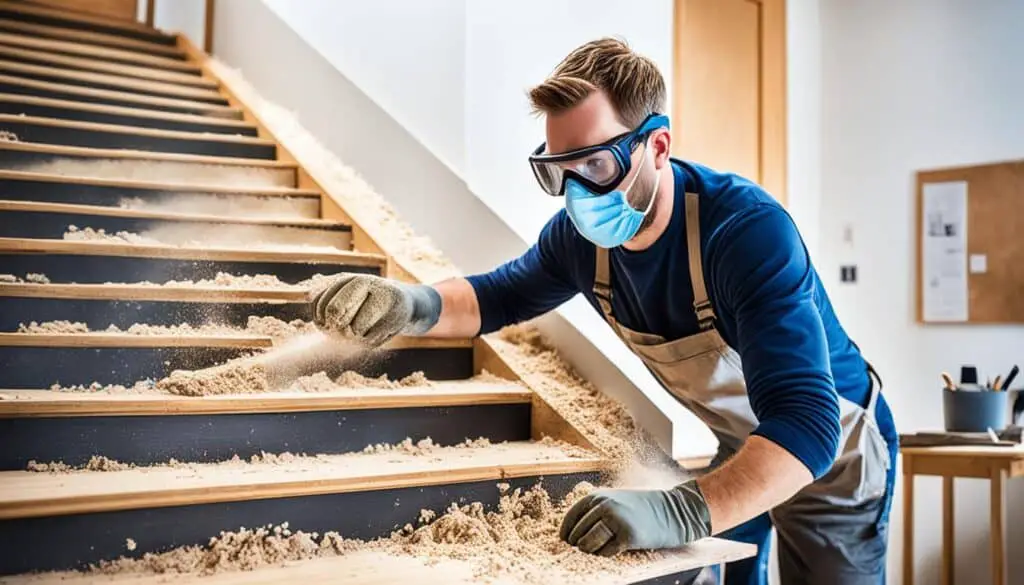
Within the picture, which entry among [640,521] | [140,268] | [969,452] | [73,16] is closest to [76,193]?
[140,268]

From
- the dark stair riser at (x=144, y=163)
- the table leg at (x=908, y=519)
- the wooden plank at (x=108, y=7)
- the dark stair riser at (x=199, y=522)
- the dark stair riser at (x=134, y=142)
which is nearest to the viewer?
the dark stair riser at (x=199, y=522)

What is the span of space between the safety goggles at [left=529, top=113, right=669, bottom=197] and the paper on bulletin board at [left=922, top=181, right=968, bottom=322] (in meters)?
2.64

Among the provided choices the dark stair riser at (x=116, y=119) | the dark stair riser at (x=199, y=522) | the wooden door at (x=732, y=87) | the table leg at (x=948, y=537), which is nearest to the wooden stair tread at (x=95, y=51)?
Result: the dark stair riser at (x=116, y=119)

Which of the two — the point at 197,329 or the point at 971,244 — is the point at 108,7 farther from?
the point at 971,244

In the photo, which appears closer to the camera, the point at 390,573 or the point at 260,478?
the point at 390,573

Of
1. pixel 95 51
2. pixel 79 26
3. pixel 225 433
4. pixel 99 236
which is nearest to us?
pixel 225 433

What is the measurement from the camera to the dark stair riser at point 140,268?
2336mm

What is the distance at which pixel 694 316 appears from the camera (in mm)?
1878

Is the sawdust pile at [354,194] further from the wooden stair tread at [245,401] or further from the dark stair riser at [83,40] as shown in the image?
the dark stair riser at [83,40]

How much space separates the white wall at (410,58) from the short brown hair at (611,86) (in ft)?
3.81

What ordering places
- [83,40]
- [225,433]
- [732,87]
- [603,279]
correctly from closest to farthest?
[225,433] < [603,279] < [732,87] < [83,40]

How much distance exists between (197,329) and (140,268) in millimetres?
320

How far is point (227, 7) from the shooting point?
4.93 meters

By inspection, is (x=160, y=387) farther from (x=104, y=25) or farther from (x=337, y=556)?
(x=104, y=25)
